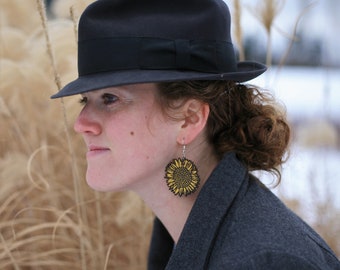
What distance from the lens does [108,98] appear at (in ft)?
3.98

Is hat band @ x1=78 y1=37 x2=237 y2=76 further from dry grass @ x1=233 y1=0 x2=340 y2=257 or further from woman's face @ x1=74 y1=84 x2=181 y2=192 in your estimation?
dry grass @ x1=233 y1=0 x2=340 y2=257

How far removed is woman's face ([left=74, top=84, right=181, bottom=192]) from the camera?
46.8 inches

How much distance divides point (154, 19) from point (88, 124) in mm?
276

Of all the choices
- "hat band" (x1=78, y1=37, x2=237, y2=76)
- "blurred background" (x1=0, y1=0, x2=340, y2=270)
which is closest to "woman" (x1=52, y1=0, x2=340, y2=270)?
"hat band" (x1=78, y1=37, x2=237, y2=76)

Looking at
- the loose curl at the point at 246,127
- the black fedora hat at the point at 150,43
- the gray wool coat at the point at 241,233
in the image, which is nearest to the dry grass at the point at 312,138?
Answer: the loose curl at the point at 246,127

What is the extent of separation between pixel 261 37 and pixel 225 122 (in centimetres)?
208

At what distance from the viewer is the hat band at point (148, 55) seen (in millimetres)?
1141

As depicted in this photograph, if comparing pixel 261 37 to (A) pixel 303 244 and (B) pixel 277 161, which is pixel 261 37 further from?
(A) pixel 303 244

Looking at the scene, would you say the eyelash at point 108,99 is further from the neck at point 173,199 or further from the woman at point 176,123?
the neck at point 173,199

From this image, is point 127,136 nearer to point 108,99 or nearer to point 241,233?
point 108,99

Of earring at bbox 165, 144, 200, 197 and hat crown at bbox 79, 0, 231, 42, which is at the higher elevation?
hat crown at bbox 79, 0, 231, 42

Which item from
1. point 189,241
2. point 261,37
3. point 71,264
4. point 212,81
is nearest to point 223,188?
point 189,241

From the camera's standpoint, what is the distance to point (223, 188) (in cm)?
123

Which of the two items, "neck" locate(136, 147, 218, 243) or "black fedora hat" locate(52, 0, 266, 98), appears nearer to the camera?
"black fedora hat" locate(52, 0, 266, 98)
